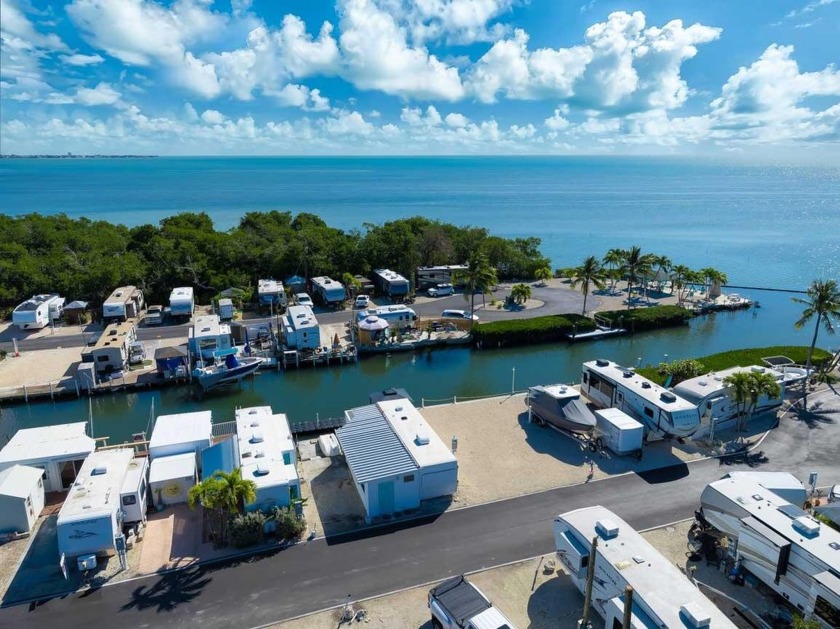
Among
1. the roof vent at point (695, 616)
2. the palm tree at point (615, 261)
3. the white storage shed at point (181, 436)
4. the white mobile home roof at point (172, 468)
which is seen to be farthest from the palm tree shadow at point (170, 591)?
the palm tree at point (615, 261)

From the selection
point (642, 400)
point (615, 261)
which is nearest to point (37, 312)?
point (642, 400)

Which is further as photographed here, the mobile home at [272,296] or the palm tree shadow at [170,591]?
the mobile home at [272,296]

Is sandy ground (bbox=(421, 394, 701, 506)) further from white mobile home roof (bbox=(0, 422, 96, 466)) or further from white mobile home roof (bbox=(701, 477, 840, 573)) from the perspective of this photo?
white mobile home roof (bbox=(0, 422, 96, 466))

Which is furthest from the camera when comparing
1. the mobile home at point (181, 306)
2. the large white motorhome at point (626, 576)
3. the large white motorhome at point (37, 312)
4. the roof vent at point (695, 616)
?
the mobile home at point (181, 306)

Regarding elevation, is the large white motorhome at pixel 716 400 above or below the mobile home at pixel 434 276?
below

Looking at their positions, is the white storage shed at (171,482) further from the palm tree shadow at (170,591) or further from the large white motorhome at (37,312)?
the large white motorhome at (37,312)

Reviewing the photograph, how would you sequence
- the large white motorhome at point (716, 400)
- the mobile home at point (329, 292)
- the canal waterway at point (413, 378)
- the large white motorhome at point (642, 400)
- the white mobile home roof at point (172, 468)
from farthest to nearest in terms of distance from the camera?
the mobile home at point (329, 292)
the canal waterway at point (413, 378)
the large white motorhome at point (716, 400)
the large white motorhome at point (642, 400)
the white mobile home roof at point (172, 468)

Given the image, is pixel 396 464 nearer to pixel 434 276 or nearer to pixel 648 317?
pixel 648 317
